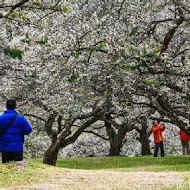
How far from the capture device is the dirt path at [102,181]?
784cm

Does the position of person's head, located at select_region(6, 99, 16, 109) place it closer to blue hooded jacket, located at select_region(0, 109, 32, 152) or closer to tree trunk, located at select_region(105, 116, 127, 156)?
blue hooded jacket, located at select_region(0, 109, 32, 152)

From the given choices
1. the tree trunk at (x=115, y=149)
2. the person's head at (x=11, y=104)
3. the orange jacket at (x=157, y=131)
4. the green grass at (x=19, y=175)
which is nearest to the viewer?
the green grass at (x=19, y=175)

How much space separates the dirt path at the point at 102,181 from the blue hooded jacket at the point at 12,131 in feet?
3.25

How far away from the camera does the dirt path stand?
25.7ft

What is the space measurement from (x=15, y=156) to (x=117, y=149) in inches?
735

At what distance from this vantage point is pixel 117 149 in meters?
28.0

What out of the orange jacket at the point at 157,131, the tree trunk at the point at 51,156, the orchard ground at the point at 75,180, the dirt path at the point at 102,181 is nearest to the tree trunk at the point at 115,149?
the orange jacket at the point at 157,131

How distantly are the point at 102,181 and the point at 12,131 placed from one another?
2.06m

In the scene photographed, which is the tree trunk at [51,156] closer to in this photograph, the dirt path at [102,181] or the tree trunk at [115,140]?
the dirt path at [102,181]

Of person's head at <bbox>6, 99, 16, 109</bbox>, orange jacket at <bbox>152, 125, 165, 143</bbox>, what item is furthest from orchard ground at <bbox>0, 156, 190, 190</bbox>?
orange jacket at <bbox>152, 125, 165, 143</bbox>

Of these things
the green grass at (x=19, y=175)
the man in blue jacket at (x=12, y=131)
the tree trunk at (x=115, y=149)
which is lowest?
the green grass at (x=19, y=175)

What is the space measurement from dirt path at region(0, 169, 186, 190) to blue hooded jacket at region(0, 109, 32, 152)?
0.99 meters

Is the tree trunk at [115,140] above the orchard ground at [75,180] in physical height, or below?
above

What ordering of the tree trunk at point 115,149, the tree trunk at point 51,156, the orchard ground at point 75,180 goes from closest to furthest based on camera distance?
the orchard ground at point 75,180 < the tree trunk at point 51,156 < the tree trunk at point 115,149
